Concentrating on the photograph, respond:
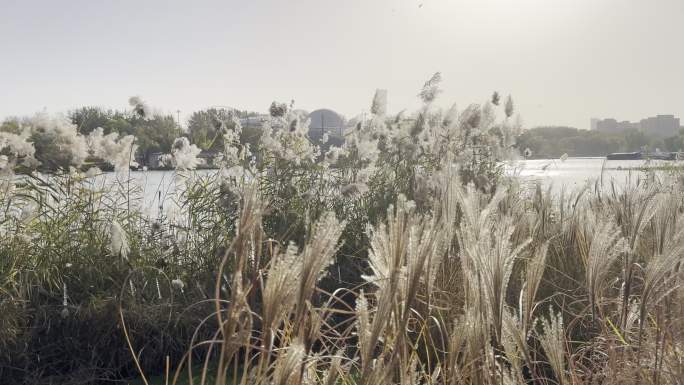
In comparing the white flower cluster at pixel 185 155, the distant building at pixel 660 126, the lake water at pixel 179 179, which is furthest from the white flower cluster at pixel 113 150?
the distant building at pixel 660 126

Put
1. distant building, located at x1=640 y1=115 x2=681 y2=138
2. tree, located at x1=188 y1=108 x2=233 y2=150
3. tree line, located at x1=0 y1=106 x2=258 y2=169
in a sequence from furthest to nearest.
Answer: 1. distant building, located at x1=640 y1=115 x2=681 y2=138
2. tree, located at x1=188 y1=108 x2=233 y2=150
3. tree line, located at x1=0 y1=106 x2=258 y2=169

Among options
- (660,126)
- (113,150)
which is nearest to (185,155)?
(113,150)

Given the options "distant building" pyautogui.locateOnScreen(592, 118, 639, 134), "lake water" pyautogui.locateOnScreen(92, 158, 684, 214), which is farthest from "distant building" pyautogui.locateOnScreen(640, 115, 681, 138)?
"lake water" pyautogui.locateOnScreen(92, 158, 684, 214)

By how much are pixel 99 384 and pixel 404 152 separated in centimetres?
322

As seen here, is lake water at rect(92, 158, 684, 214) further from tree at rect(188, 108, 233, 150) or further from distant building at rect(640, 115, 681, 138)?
distant building at rect(640, 115, 681, 138)

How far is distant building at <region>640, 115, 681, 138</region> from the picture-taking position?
43906mm

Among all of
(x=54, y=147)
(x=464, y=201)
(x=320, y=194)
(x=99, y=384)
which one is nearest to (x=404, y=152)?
(x=320, y=194)

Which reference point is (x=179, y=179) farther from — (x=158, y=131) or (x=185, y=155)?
(x=158, y=131)

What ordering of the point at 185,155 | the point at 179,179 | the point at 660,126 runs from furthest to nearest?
the point at 660,126 < the point at 179,179 < the point at 185,155

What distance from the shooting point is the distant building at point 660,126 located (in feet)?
144

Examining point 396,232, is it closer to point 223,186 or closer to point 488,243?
point 488,243

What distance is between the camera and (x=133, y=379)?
3.34m

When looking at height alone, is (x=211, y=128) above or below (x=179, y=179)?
above

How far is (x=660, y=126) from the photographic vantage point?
4459 centimetres
